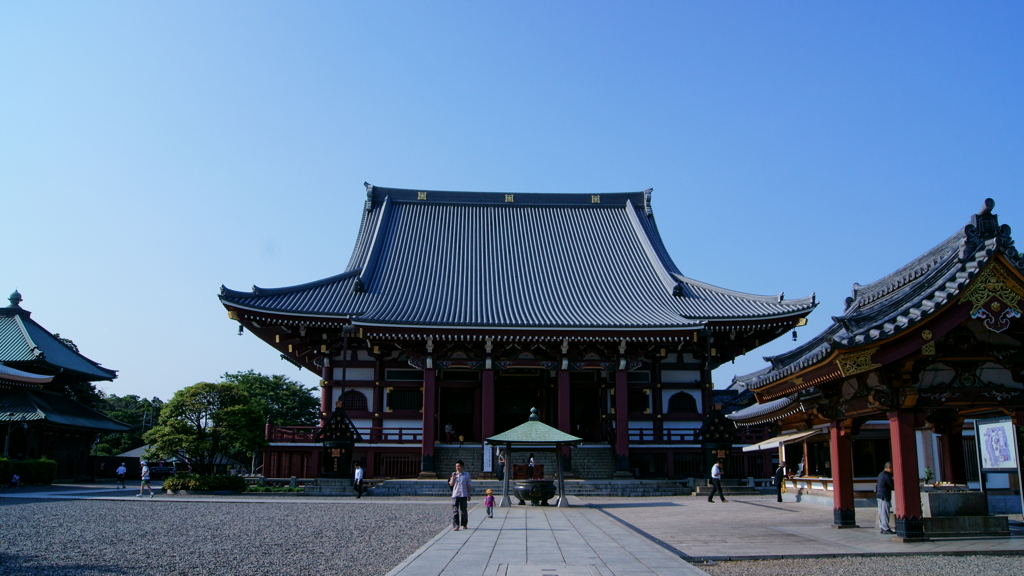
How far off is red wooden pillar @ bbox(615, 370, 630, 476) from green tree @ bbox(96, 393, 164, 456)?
121 ft

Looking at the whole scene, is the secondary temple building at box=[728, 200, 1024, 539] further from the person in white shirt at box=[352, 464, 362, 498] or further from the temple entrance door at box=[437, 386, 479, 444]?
the temple entrance door at box=[437, 386, 479, 444]

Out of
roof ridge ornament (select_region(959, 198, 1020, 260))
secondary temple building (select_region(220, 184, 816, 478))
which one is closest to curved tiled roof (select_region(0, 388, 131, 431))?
secondary temple building (select_region(220, 184, 816, 478))

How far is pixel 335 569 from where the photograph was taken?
34.3ft

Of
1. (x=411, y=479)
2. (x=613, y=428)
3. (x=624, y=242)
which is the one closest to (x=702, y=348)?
(x=613, y=428)

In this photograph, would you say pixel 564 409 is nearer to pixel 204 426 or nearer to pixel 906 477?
pixel 204 426

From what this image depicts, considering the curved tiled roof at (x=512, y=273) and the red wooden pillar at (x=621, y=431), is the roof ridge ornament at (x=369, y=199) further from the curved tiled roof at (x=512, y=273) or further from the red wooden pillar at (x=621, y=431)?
the red wooden pillar at (x=621, y=431)

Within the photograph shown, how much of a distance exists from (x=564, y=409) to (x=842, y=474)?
16.5m

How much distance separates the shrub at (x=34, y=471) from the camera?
31562 mm

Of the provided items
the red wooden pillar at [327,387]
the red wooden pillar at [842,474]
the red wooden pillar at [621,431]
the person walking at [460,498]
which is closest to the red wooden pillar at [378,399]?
the red wooden pillar at [327,387]

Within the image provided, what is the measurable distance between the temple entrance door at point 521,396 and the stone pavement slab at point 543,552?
54.1ft

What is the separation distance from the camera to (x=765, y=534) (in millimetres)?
14352

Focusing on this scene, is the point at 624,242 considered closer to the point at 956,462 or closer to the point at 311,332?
the point at 311,332

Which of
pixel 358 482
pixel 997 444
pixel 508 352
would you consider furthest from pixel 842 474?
pixel 508 352

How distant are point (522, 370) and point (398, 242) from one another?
11833 mm
